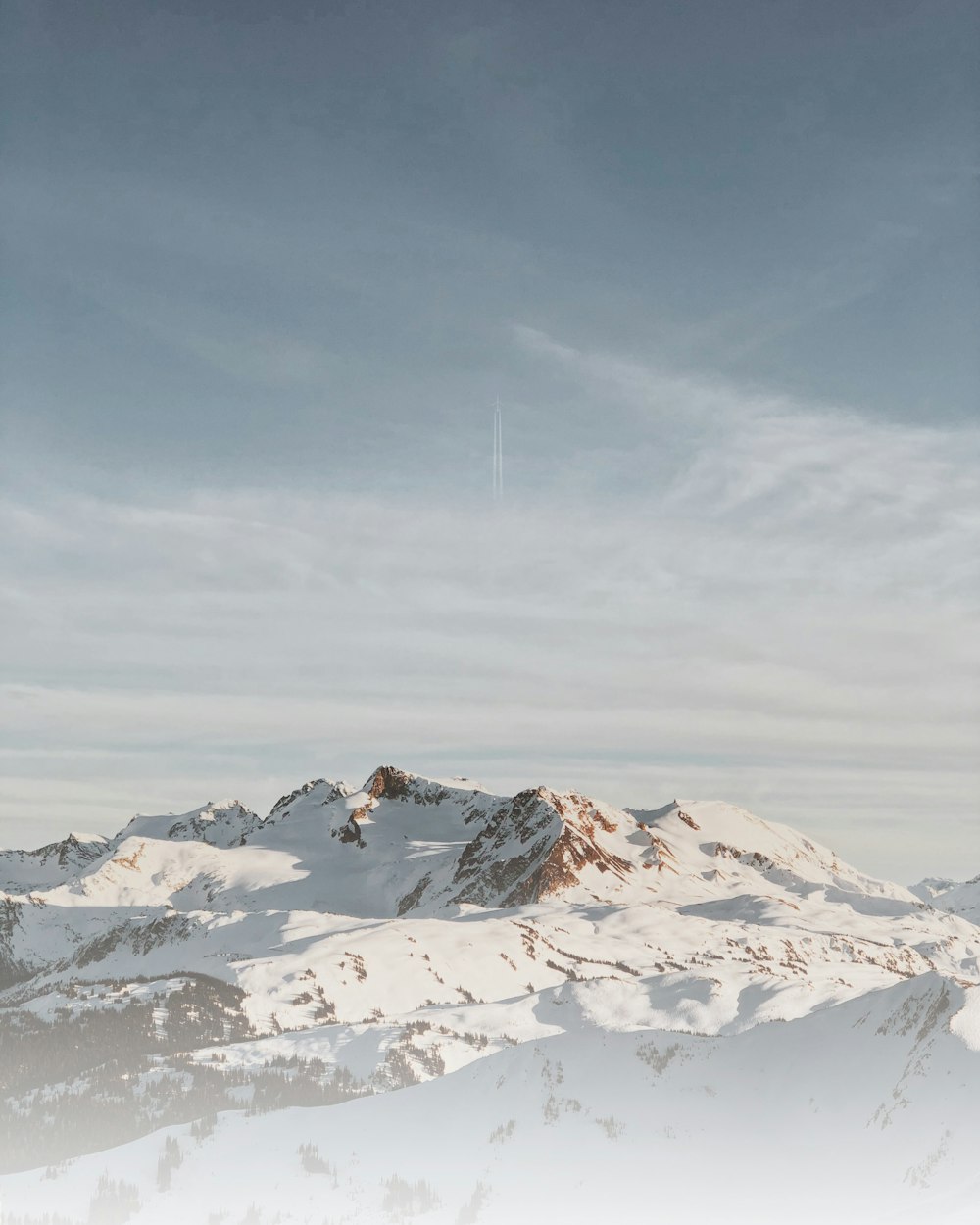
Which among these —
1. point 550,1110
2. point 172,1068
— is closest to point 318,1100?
point 172,1068

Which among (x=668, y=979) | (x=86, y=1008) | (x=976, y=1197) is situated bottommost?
(x=86, y=1008)

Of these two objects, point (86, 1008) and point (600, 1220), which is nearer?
point (600, 1220)

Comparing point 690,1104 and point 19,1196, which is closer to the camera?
point 19,1196

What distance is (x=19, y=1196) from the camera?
77.3 m

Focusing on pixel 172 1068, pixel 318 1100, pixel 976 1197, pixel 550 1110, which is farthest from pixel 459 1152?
pixel 172 1068

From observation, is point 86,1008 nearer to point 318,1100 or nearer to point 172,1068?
point 172,1068

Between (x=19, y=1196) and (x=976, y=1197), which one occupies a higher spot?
(x=976, y=1197)

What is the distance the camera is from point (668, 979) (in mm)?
165125

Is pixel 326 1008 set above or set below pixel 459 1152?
below

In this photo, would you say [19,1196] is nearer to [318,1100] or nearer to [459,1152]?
[459,1152]

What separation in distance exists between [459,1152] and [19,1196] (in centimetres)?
2997

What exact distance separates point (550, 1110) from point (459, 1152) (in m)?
8.61

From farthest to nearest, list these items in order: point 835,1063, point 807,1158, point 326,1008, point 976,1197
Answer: point 326,1008 < point 835,1063 < point 807,1158 < point 976,1197

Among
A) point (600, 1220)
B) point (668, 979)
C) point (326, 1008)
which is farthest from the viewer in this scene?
point (326, 1008)
